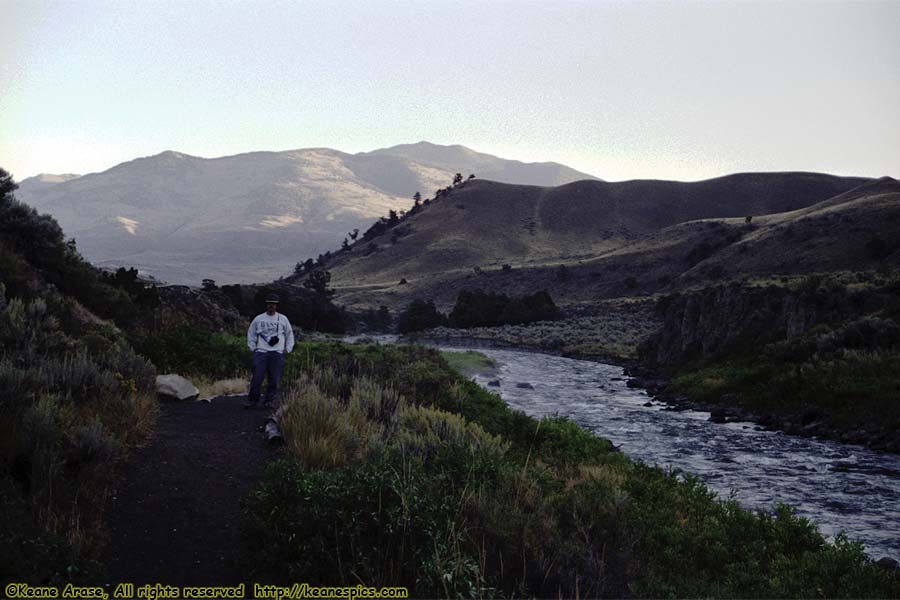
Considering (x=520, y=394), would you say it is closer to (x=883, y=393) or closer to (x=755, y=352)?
(x=755, y=352)

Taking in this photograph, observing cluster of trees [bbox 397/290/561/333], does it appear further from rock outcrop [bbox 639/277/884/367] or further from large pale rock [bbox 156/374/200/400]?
large pale rock [bbox 156/374/200/400]

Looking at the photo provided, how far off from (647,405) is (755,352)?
24.3ft

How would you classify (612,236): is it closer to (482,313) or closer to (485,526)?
(482,313)

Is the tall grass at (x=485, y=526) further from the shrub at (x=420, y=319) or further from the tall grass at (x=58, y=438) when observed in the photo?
the shrub at (x=420, y=319)

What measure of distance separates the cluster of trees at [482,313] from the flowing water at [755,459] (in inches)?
1727

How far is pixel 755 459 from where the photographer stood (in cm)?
1905

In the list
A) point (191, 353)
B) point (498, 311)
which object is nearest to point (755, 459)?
point (191, 353)

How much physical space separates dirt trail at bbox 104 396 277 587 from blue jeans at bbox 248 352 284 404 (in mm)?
2228

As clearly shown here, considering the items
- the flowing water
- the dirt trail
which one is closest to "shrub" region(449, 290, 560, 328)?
the flowing water

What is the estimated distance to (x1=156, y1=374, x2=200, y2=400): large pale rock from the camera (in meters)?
13.5

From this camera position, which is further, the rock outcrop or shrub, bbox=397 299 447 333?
shrub, bbox=397 299 447 333

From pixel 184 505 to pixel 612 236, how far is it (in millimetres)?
146229

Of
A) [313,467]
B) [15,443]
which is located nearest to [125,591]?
[15,443]

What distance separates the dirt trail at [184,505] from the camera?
6.44m
